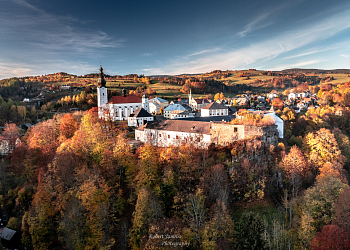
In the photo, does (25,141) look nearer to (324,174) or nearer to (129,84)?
(324,174)

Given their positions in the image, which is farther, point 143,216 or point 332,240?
point 143,216

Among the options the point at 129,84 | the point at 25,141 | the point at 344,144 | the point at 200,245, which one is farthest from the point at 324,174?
the point at 129,84

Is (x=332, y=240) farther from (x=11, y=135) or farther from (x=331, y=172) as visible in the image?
(x=11, y=135)

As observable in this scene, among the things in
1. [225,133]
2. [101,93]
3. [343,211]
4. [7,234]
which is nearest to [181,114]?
[101,93]

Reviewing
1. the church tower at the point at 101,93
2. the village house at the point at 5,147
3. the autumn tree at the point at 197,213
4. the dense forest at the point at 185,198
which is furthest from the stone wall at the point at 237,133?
the village house at the point at 5,147

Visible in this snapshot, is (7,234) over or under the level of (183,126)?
under

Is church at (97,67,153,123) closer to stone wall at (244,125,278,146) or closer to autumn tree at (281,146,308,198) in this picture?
stone wall at (244,125,278,146)
